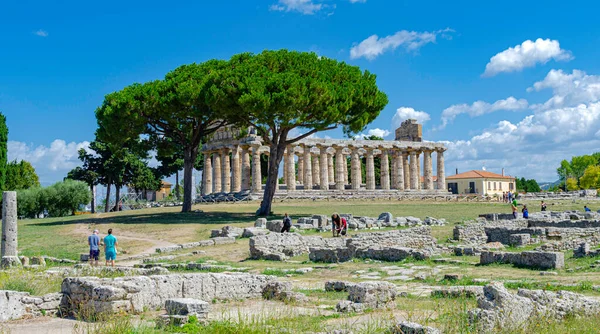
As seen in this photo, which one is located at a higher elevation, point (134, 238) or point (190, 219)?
point (190, 219)

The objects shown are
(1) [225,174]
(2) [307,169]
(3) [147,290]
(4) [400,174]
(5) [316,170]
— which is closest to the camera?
(3) [147,290]

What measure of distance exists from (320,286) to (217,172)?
5589 cm

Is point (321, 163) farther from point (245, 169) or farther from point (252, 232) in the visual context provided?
point (252, 232)

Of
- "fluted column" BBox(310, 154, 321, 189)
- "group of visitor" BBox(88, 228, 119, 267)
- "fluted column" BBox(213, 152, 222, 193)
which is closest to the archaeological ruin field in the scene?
"group of visitor" BBox(88, 228, 119, 267)

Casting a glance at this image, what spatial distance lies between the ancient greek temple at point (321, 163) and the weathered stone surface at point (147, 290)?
4605cm

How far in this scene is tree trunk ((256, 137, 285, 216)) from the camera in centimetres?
3978

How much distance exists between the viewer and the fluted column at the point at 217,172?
6950cm

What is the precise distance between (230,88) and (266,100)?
2.73 metres

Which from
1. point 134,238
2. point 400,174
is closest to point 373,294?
point 134,238

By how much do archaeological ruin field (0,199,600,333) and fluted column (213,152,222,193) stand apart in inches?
1574

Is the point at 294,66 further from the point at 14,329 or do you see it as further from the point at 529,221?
the point at 14,329

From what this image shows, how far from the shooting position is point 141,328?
941cm

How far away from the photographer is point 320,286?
14.8m

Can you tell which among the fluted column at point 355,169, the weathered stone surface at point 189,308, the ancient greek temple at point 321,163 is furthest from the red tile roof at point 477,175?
the weathered stone surface at point 189,308
